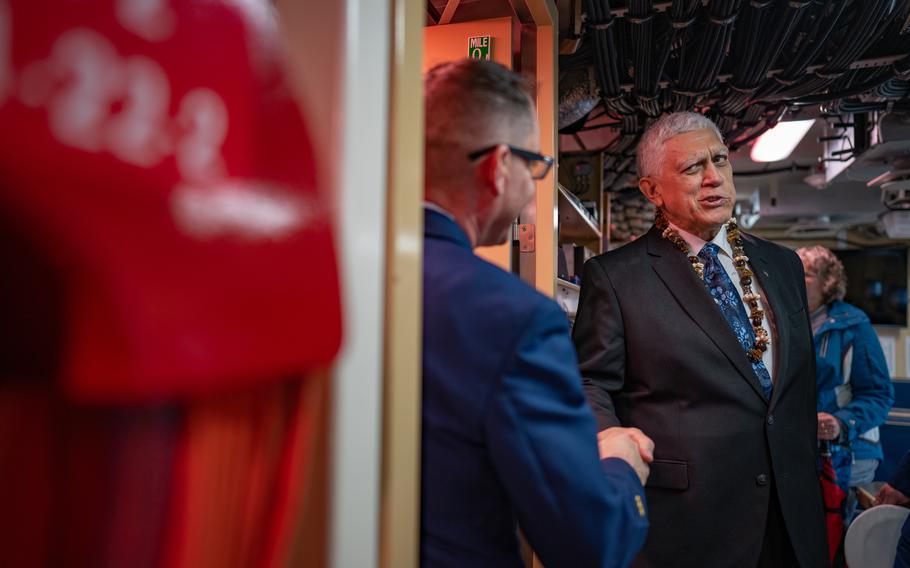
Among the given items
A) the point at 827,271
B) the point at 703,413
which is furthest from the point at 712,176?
the point at 827,271

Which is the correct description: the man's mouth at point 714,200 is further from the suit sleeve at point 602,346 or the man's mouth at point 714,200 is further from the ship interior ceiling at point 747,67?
the ship interior ceiling at point 747,67

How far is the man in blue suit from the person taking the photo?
728 millimetres

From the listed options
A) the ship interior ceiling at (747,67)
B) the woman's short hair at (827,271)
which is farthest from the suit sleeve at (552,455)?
the woman's short hair at (827,271)

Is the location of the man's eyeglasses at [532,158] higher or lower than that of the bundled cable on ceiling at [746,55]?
lower

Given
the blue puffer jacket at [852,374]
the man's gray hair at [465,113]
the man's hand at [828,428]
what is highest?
the man's gray hair at [465,113]

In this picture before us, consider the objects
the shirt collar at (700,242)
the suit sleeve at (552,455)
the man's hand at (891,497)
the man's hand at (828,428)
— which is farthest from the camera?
the man's hand at (828,428)

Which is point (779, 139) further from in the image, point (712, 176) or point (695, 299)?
point (695, 299)

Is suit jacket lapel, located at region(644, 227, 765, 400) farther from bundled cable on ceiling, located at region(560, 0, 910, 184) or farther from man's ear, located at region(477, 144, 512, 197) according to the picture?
man's ear, located at region(477, 144, 512, 197)

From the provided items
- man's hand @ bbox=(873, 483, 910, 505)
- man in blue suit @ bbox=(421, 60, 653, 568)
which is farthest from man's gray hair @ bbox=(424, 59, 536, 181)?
man's hand @ bbox=(873, 483, 910, 505)

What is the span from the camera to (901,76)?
2.49 metres

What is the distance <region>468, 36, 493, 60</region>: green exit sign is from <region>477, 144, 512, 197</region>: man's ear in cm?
119

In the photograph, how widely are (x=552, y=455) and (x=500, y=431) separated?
0.09m

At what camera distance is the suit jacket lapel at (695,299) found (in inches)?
62.9

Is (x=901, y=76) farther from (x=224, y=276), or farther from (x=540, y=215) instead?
(x=224, y=276)
